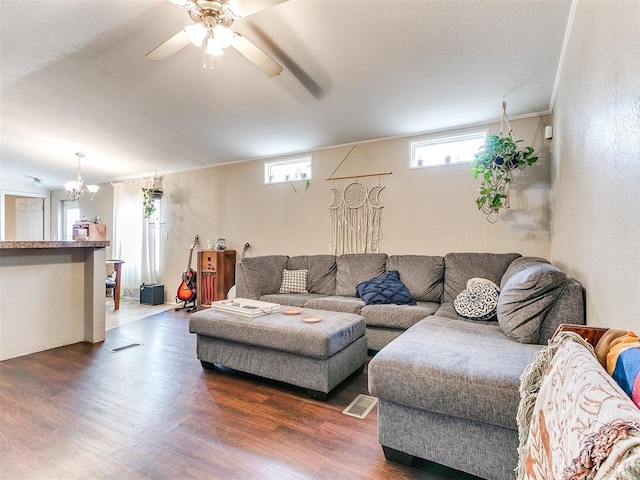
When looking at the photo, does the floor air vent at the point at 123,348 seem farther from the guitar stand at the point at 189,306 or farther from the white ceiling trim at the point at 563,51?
the white ceiling trim at the point at 563,51

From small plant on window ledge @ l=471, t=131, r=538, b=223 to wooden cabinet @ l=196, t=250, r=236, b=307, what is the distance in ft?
11.9

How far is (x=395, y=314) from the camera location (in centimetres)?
295

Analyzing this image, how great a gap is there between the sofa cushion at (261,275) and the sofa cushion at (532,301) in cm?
265

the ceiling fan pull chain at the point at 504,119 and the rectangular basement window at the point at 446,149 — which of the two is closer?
the ceiling fan pull chain at the point at 504,119

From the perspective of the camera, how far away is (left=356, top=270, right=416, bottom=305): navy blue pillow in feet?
10.5

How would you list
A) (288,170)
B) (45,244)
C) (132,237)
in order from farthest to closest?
(132,237) < (288,170) < (45,244)

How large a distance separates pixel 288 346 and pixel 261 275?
5.86 ft

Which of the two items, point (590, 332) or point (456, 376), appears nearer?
point (590, 332)

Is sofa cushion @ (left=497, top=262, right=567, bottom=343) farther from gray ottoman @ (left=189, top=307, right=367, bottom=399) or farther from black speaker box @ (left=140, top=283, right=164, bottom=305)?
black speaker box @ (left=140, top=283, right=164, bottom=305)

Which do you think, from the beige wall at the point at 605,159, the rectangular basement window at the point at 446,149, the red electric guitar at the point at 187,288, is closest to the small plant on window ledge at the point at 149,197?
the red electric guitar at the point at 187,288

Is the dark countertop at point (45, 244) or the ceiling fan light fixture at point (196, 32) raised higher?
the ceiling fan light fixture at point (196, 32)

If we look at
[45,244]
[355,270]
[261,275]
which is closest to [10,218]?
[45,244]

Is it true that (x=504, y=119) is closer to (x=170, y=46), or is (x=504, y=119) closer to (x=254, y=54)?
(x=254, y=54)

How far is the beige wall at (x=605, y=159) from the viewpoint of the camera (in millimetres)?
1017
